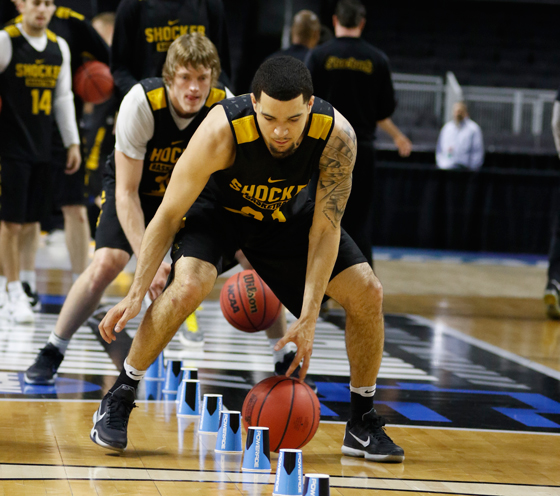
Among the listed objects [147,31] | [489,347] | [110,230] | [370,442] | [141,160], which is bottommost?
[489,347]

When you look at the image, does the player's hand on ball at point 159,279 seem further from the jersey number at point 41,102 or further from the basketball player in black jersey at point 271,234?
the jersey number at point 41,102

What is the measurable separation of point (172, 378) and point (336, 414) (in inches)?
34.4

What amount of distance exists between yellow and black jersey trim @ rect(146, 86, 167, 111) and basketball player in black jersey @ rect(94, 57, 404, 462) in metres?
Result: 0.64

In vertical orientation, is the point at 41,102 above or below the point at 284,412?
above

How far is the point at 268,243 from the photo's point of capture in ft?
11.5

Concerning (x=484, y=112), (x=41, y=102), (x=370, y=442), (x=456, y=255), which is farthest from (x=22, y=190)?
(x=484, y=112)

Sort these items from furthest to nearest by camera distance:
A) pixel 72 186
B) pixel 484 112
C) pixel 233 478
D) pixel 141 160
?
1. pixel 484 112
2. pixel 72 186
3. pixel 141 160
4. pixel 233 478

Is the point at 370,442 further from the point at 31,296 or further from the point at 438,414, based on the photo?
the point at 31,296

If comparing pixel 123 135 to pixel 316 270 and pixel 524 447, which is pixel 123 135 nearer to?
pixel 316 270

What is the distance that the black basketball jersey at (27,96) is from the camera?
19.5 feet

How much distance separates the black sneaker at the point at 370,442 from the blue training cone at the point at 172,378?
1163 mm

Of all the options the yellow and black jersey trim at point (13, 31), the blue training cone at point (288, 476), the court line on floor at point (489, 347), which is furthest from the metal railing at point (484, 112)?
the blue training cone at point (288, 476)

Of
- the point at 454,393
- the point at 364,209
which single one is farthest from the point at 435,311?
the point at 454,393

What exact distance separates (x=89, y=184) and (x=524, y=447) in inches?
279
